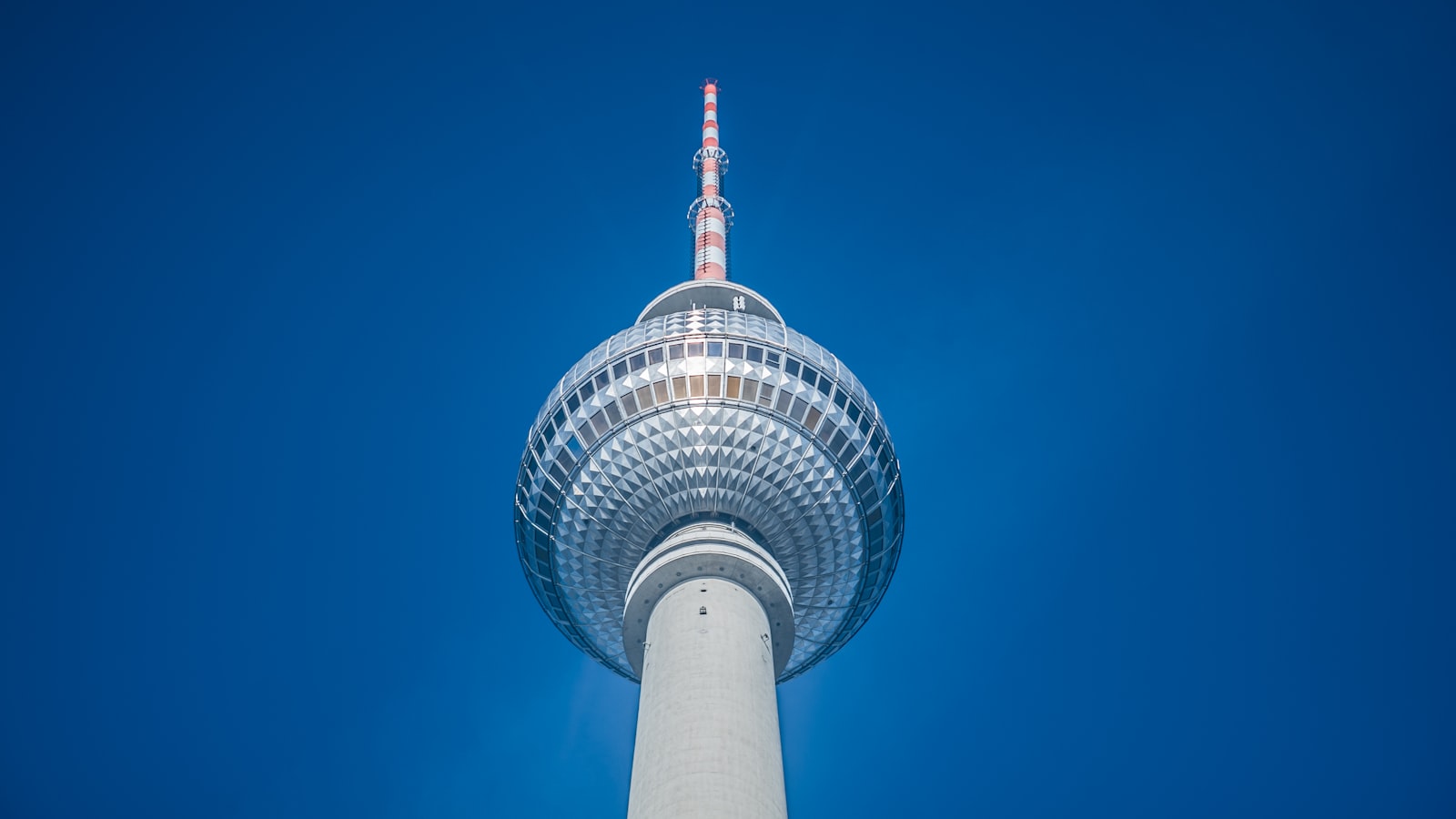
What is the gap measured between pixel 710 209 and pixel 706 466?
23.2 metres

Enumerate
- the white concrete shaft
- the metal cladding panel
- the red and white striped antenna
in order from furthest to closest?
the red and white striped antenna
the metal cladding panel
the white concrete shaft

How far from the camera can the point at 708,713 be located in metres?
30.0

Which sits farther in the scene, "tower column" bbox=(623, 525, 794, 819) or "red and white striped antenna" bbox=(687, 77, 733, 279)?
"red and white striped antenna" bbox=(687, 77, 733, 279)

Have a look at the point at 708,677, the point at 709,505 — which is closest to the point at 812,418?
the point at 709,505

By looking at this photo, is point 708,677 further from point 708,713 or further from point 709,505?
point 709,505

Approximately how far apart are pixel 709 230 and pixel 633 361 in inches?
690

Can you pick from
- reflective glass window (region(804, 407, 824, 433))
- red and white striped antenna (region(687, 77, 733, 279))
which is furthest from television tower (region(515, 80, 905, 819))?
red and white striped antenna (region(687, 77, 733, 279))

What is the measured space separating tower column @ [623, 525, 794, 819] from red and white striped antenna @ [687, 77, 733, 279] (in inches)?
811

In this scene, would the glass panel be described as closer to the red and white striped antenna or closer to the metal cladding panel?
the metal cladding panel

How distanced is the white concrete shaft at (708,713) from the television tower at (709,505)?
9 centimetres

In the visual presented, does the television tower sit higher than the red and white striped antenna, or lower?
lower

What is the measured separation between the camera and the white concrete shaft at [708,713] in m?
28.4

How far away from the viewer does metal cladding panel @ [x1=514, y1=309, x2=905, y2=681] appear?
37812mm

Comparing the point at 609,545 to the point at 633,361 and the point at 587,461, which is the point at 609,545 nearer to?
the point at 587,461
